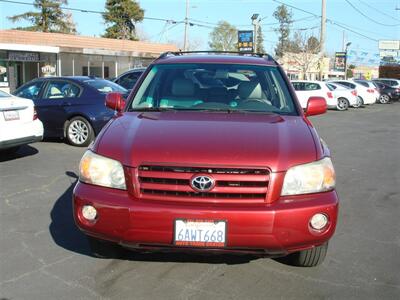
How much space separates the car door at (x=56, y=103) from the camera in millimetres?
9930

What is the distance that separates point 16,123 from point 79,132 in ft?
6.82

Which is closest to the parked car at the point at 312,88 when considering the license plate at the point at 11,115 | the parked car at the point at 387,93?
the parked car at the point at 387,93

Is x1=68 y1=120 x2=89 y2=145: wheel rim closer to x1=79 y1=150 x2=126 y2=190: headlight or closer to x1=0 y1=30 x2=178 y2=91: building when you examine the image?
x1=79 y1=150 x2=126 y2=190: headlight

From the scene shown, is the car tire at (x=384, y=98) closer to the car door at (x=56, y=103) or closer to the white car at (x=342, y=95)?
the white car at (x=342, y=95)

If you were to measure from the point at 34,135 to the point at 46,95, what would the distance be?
2.18 meters

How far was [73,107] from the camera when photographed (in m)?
9.84

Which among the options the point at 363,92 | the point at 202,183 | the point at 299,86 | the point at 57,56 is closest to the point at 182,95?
the point at 202,183

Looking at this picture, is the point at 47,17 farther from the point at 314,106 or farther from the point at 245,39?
the point at 314,106

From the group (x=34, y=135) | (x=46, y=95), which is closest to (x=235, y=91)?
(x=34, y=135)

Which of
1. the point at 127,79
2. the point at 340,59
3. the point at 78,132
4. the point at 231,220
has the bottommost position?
the point at 78,132

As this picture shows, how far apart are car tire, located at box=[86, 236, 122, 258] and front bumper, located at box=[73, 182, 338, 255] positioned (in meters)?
0.48

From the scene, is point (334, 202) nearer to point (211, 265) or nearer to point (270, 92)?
point (211, 265)

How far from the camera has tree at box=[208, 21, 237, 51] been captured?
8362cm

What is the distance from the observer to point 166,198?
3205mm
